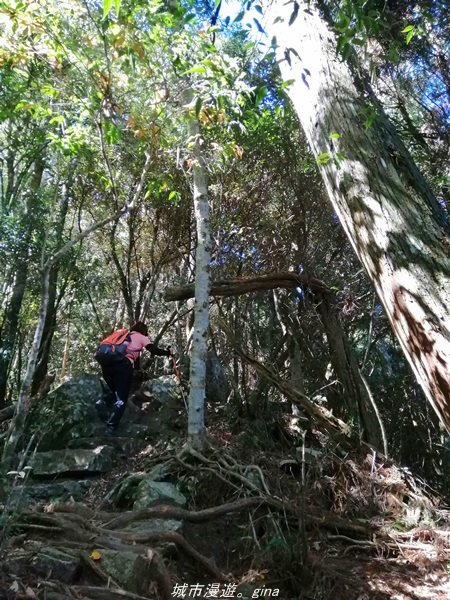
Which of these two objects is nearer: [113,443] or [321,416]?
A: [321,416]

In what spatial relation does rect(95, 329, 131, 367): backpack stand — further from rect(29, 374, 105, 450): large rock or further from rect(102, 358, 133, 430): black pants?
rect(29, 374, 105, 450): large rock

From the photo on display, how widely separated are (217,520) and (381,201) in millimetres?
3820

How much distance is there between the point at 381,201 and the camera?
190 centimetres

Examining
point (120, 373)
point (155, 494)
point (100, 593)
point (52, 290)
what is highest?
point (52, 290)

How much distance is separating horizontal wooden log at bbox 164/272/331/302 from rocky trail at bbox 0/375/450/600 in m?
1.95

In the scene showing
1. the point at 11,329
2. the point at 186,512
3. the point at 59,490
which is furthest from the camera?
the point at 11,329

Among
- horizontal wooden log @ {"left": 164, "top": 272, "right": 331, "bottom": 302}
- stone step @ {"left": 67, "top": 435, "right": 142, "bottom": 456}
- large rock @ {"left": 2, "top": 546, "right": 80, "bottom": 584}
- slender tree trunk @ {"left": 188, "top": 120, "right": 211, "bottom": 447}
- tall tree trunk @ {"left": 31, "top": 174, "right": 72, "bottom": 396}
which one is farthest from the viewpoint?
tall tree trunk @ {"left": 31, "top": 174, "right": 72, "bottom": 396}

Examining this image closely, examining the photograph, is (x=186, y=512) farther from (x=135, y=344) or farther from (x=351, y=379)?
(x=135, y=344)

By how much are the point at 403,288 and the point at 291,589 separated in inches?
126

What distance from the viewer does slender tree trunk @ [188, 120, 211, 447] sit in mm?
5842

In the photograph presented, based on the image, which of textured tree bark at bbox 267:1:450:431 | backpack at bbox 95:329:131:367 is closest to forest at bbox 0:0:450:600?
textured tree bark at bbox 267:1:450:431

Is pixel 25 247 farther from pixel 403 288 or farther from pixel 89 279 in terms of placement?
pixel 403 288

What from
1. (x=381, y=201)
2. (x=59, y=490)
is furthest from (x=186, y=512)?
(x=381, y=201)

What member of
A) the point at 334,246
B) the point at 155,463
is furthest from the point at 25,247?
the point at 334,246
